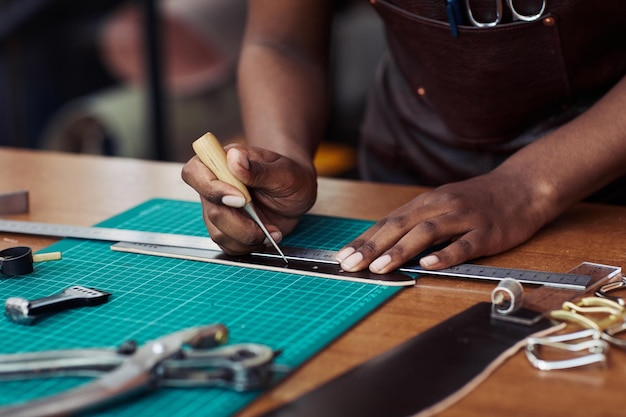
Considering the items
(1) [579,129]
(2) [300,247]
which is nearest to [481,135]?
(1) [579,129]

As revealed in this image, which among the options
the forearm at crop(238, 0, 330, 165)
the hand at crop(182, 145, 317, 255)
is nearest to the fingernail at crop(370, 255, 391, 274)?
the hand at crop(182, 145, 317, 255)

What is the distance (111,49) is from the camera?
4.68 m

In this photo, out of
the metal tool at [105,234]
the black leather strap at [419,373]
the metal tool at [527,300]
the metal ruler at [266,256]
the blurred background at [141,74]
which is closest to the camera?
the black leather strap at [419,373]

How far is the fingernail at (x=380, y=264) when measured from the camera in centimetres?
129

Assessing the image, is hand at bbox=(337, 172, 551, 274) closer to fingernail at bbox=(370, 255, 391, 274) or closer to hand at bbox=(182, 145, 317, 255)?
fingernail at bbox=(370, 255, 391, 274)

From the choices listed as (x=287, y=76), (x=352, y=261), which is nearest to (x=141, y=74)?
(x=287, y=76)

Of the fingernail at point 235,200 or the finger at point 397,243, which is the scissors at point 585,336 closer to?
the finger at point 397,243

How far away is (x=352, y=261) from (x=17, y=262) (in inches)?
18.5

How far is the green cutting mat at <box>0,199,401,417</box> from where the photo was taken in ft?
3.13

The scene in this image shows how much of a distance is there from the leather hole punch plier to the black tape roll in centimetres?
33

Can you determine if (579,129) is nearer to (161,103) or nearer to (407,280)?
(407,280)

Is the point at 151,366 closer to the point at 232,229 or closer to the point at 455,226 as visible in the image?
the point at 232,229

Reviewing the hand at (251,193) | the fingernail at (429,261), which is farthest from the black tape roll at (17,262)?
the fingernail at (429,261)

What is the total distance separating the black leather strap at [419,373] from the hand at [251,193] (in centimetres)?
37
